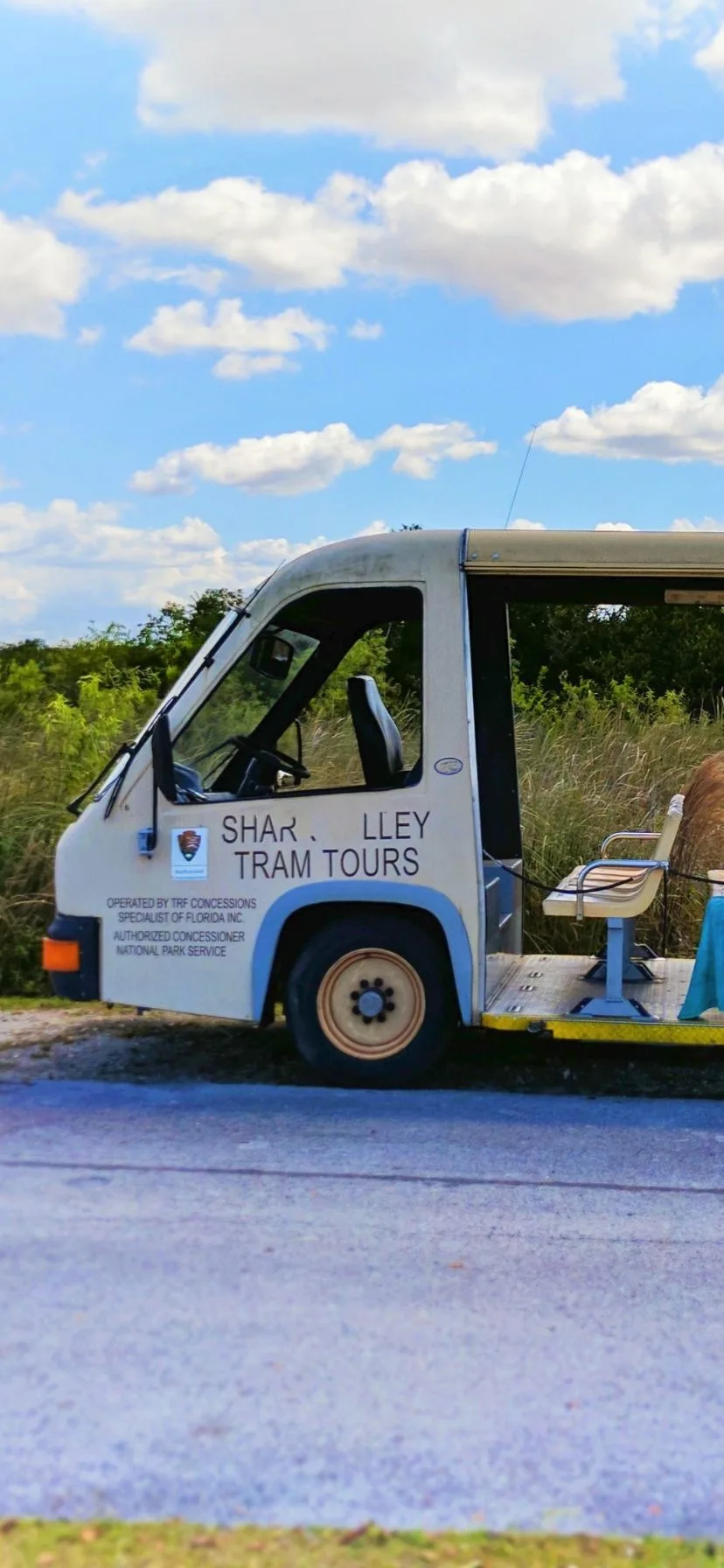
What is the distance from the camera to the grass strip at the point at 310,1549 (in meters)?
2.81

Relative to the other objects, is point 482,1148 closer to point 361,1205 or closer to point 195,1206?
point 361,1205

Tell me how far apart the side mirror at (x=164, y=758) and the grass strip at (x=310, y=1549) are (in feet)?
12.8

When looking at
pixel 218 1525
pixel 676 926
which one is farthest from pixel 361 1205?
pixel 676 926

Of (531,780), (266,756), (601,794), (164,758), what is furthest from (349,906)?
(601,794)

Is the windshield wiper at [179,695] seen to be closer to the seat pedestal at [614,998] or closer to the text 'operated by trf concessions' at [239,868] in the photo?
the text 'operated by trf concessions' at [239,868]

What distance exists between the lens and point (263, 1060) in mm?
7461

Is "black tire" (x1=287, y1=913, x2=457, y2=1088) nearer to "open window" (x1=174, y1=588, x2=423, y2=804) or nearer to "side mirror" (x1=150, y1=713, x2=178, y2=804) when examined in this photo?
"open window" (x1=174, y1=588, x2=423, y2=804)

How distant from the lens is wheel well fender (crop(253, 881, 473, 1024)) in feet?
21.2

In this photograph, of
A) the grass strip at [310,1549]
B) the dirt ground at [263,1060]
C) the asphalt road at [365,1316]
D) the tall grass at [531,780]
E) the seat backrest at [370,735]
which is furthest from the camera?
the tall grass at [531,780]

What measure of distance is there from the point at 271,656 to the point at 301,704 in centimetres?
42

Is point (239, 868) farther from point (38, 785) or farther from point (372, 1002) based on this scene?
point (38, 785)

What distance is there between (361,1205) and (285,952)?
2.01 m

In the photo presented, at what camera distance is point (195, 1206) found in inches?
194

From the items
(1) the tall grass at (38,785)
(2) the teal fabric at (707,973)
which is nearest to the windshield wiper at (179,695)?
(2) the teal fabric at (707,973)
